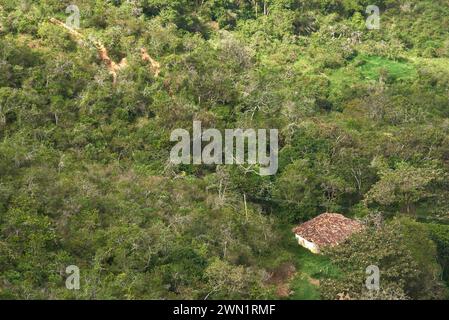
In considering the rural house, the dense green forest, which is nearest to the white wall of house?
the rural house

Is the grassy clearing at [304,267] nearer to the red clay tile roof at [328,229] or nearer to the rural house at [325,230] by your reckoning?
the rural house at [325,230]

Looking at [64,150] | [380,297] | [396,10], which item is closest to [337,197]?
[380,297]

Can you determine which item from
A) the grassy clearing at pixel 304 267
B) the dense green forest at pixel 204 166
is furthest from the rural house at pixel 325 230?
the dense green forest at pixel 204 166

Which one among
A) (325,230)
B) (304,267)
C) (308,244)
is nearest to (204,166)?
(308,244)

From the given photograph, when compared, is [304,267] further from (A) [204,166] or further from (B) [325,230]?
(A) [204,166]

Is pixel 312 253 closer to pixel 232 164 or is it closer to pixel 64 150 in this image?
pixel 232 164
